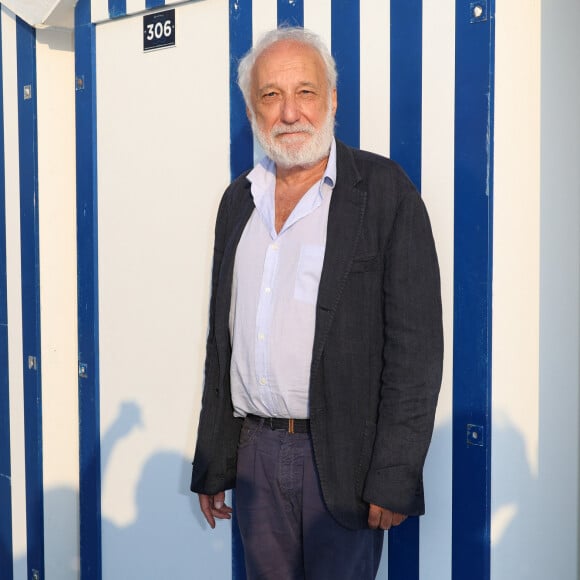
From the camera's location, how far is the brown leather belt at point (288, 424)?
207 centimetres

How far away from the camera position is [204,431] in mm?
2297

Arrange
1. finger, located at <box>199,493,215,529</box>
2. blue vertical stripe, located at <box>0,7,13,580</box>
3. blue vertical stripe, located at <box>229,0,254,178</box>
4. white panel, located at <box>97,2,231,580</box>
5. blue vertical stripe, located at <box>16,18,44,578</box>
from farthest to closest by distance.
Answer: blue vertical stripe, located at <box>0,7,13,580</box> → blue vertical stripe, located at <box>16,18,44,578</box> → white panel, located at <box>97,2,231,580</box> → blue vertical stripe, located at <box>229,0,254,178</box> → finger, located at <box>199,493,215,529</box>

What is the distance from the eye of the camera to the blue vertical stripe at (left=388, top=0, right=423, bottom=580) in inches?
86.6

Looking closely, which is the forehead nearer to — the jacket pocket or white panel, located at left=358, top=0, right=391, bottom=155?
white panel, located at left=358, top=0, right=391, bottom=155

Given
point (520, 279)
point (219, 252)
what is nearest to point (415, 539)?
point (520, 279)

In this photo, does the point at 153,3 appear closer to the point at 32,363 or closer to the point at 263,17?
the point at 263,17

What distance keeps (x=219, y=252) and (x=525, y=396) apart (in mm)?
839

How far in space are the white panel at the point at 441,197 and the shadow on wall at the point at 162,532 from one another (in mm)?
709

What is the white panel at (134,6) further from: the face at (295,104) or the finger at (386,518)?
the finger at (386,518)

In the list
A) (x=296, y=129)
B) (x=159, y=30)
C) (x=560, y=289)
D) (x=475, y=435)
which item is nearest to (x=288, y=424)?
(x=475, y=435)

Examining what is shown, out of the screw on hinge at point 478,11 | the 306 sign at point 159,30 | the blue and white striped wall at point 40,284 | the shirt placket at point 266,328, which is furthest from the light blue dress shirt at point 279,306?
the blue and white striped wall at point 40,284

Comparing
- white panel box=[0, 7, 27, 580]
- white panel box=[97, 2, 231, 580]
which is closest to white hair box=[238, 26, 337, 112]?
white panel box=[97, 2, 231, 580]

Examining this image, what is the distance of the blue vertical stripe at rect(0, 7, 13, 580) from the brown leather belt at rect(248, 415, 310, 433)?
1621mm

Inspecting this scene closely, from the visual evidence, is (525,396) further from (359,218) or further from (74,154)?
(74,154)
